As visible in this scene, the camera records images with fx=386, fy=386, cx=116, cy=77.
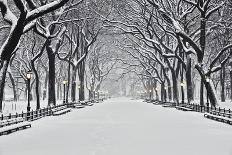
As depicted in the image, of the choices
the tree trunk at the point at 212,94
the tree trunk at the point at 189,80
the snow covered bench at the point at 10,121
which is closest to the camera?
the snow covered bench at the point at 10,121

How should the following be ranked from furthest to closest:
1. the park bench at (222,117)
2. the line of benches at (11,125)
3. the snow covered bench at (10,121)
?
the park bench at (222,117)
the snow covered bench at (10,121)
the line of benches at (11,125)

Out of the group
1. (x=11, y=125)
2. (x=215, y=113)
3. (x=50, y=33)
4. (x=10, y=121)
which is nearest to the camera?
(x=11, y=125)

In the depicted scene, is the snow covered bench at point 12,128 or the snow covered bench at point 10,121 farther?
the snow covered bench at point 10,121

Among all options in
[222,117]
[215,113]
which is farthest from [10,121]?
[215,113]

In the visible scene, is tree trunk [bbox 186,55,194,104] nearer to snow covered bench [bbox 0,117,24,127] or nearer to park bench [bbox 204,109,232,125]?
park bench [bbox 204,109,232,125]

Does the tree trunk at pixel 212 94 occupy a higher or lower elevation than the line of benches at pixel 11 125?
higher

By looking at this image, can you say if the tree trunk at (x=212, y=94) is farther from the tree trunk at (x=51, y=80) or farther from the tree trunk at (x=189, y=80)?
the tree trunk at (x=51, y=80)

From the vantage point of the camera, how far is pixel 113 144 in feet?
46.6

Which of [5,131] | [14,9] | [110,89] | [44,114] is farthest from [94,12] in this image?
[110,89]

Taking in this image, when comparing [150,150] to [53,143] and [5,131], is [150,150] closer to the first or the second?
[53,143]

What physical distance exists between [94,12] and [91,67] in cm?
3171

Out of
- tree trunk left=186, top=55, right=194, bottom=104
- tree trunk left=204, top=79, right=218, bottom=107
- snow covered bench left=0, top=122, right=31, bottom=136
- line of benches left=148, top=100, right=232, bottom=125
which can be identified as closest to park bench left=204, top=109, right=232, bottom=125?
line of benches left=148, top=100, right=232, bottom=125

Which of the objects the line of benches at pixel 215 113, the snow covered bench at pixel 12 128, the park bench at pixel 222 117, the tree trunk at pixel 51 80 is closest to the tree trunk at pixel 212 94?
the line of benches at pixel 215 113

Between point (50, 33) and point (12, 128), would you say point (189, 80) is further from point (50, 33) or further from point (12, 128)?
point (12, 128)
